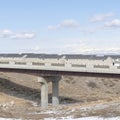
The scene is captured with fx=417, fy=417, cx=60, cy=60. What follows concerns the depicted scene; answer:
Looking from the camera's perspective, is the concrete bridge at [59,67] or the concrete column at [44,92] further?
the concrete column at [44,92]

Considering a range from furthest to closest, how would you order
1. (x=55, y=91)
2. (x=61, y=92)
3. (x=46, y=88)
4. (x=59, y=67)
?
(x=61, y=92)
(x=55, y=91)
(x=46, y=88)
(x=59, y=67)

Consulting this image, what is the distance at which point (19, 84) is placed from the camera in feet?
349

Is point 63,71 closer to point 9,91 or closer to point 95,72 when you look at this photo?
point 95,72

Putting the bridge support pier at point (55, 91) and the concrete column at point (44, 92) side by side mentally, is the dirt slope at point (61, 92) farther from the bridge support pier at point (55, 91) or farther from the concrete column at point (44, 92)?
the concrete column at point (44, 92)

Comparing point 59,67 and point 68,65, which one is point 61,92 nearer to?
point 59,67

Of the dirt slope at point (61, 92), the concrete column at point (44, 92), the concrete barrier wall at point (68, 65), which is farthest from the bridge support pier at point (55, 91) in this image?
the concrete barrier wall at point (68, 65)

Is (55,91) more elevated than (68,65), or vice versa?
(68,65)

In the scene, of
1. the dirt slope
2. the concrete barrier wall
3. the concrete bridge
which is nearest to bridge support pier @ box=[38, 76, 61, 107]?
the concrete bridge

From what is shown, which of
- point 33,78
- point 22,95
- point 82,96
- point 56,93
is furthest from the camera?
point 33,78

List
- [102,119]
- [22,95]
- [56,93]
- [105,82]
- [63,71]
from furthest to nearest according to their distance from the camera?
[105,82] < [22,95] < [56,93] < [63,71] < [102,119]

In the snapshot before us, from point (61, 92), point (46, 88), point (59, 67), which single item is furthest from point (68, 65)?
point (61, 92)

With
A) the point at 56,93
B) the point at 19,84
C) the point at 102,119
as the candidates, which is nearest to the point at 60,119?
the point at 102,119

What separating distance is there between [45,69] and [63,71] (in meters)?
4.59

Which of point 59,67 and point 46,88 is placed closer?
point 59,67
